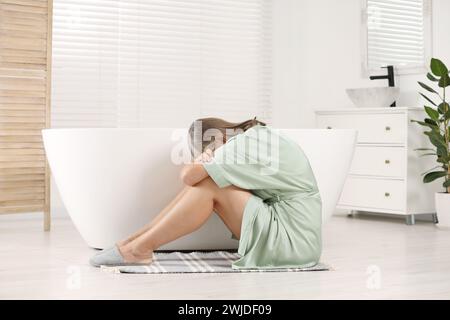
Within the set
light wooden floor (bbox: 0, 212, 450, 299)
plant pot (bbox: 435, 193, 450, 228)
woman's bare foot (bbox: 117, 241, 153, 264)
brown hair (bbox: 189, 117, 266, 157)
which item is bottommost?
light wooden floor (bbox: 0, 212, 450, 299)

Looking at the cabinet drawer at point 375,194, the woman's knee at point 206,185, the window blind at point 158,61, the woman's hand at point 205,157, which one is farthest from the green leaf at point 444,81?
the woman's knee at point 206,185

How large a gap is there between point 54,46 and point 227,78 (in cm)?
157

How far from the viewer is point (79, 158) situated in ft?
12.8

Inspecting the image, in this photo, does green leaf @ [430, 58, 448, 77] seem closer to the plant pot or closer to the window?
the window

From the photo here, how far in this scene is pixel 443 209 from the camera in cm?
516

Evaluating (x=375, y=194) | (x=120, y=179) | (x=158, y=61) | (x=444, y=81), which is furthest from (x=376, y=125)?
(x=120, y=179)

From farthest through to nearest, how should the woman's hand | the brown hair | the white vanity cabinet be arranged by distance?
the white vanity cabinet → the brown hair → the woman's hand

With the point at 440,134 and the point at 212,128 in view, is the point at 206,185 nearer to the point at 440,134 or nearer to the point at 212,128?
the point at 212,128

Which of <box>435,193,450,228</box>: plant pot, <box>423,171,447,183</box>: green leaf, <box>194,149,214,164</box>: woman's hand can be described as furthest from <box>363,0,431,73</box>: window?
<box>194,149,214,164</box>: woman's hand

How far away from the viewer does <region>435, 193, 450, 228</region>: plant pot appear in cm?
513

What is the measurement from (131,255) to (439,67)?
9.04 feet

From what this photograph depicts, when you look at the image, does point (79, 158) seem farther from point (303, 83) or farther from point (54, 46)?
point (303, 83)

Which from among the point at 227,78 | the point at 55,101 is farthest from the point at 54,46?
the point at 227,78

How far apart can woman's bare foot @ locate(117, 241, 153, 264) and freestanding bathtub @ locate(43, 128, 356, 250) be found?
0.51m
